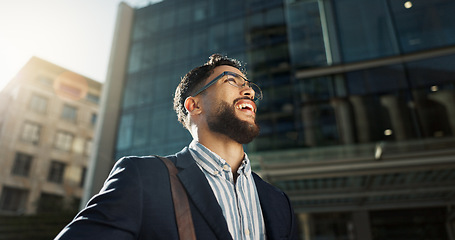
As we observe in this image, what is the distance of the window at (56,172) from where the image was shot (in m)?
38.7

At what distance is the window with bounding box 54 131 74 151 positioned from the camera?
131 feet

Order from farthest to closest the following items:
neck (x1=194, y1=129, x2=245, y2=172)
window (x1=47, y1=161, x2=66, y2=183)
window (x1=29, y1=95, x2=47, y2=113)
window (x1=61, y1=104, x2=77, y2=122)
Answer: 1. window (x1=61, y1=104, x2=77, y2=122)
2. window (x1=47, y1=161, x2=66, y2=183)
3. window (x1=29, y1=95, x2=47, y2=113)
4. neck (x1=194, y1=129, x2=245, y2=172)

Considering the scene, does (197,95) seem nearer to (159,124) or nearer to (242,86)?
(242,86)

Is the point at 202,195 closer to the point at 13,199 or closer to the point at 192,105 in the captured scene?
the point at 192,105

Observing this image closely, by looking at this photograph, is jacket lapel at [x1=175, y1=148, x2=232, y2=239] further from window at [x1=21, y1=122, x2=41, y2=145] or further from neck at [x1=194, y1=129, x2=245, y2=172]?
window at [x1=21, y1=122, x2=41, y2=145]

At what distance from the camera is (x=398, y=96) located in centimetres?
1002

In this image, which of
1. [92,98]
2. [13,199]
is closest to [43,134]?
[92,98]

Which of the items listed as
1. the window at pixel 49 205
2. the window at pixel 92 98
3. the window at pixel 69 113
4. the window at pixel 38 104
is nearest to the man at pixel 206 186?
the window at pixel 49 205

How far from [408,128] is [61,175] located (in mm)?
39994

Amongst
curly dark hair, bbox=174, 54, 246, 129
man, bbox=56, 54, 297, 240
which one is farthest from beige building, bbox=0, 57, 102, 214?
man, bbox=56, 54, 297, 240

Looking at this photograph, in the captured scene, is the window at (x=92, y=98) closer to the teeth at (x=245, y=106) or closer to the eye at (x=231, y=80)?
the eye at (x=231, y=80)

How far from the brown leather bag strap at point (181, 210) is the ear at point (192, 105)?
2.42 ft

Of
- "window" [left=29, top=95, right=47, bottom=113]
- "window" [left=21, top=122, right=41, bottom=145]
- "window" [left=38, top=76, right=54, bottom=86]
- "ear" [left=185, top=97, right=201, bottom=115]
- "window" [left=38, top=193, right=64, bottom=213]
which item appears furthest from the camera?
"window" [left=38, top=76, right=54, bottom=86]

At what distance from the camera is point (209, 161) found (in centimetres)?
226
